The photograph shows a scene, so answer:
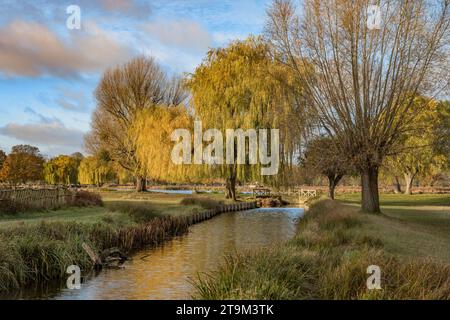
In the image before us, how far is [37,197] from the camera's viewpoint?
29.6m

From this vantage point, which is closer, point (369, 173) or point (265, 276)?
point (265, 276)

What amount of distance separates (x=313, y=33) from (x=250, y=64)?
16.1 meters

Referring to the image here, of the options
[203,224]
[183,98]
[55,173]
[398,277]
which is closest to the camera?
[398,277]

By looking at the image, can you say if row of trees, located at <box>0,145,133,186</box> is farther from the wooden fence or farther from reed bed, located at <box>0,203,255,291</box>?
reed bed, located at <box>0,203,255,291</box>

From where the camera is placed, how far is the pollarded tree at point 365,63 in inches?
1037

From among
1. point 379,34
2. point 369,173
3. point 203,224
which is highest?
point 379,34

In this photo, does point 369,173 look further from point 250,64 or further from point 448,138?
point 250,64

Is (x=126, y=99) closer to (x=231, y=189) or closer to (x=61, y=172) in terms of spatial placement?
(x=231, y=189)

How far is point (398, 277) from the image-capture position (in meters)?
10.8

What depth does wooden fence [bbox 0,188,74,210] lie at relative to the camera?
27562mm

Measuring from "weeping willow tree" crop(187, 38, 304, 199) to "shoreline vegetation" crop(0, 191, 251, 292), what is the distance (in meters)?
15.1

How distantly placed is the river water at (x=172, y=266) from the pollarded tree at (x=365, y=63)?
626 cm

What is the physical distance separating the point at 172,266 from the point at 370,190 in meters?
14.4
